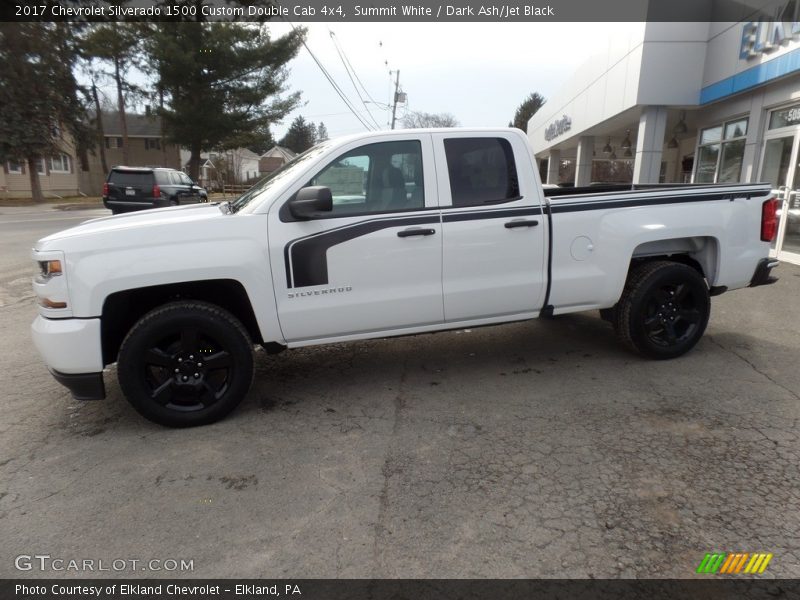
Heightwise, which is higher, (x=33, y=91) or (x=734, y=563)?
(x=33, y=91)

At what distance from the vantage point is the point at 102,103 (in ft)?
143

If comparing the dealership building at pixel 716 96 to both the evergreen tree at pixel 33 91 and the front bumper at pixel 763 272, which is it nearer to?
the front bumper at pixel 763 272

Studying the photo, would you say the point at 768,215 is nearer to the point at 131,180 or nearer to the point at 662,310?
the point at 662,310

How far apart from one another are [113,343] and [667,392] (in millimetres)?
4141

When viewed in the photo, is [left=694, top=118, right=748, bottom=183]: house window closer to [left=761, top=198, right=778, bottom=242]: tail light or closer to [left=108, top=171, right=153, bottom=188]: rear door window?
[left=761, top=198, right=778, bottom=242]: tail light

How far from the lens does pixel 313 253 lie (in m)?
3.76

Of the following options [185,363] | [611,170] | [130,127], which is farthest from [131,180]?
[130,127]

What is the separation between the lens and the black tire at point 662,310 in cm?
460

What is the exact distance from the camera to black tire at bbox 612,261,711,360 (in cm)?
460

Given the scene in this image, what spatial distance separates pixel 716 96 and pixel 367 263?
1151 cm

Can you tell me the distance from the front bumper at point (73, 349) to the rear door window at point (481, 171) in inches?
105

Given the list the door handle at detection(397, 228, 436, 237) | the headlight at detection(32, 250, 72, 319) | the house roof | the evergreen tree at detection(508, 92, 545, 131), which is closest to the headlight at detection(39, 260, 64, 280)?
the headlight at detection(32, 250, 72, 319)
